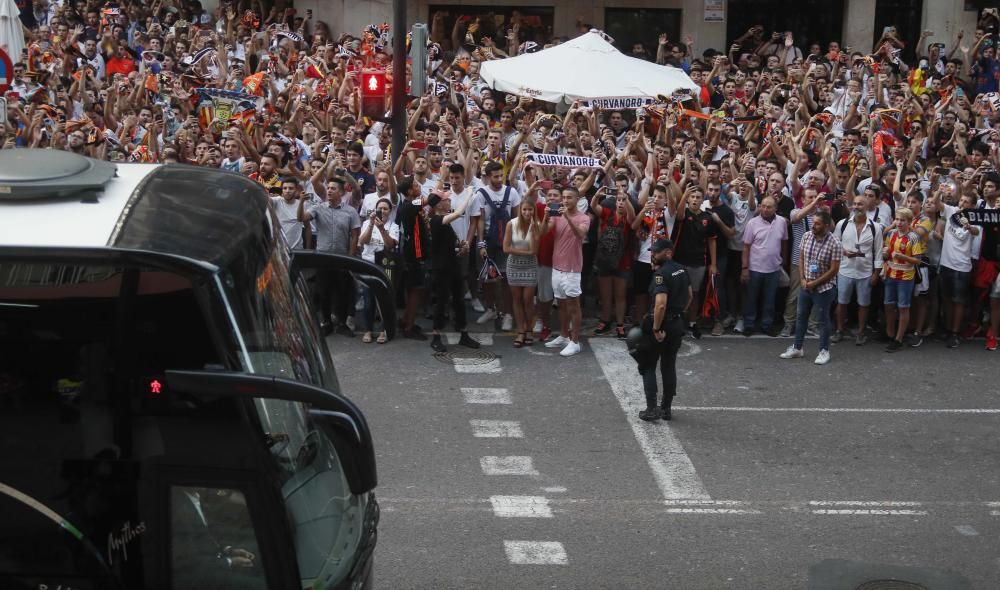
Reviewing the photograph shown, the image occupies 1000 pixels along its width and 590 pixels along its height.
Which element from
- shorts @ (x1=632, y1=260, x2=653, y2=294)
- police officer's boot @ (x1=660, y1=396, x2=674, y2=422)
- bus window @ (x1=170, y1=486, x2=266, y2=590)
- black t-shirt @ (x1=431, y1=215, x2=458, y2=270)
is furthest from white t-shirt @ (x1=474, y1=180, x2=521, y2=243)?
bus window @ (x1=170, y1=486, x2=266, y2=590)

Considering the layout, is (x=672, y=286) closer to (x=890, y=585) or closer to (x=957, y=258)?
(x=890, y=585)

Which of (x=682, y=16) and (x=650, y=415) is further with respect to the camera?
(x=682, y=16)

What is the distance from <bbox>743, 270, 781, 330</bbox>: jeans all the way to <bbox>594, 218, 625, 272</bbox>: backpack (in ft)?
4.92

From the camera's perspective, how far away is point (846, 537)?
8.31m

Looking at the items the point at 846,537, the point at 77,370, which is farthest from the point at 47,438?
the point at 846,537

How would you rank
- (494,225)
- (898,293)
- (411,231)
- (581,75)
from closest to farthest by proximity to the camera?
(411,231) → (898,293) → (494,225) → (581,75)

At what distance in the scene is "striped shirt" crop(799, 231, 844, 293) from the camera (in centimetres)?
1271

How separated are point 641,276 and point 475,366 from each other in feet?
8.12

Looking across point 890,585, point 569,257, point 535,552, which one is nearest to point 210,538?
point 535,552

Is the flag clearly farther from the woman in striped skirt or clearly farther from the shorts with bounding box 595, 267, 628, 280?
the shorts with bounding box 595, 267, 628, 280

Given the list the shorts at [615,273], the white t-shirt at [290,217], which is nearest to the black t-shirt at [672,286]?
the shorts at [615,273]

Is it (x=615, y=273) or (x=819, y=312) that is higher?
(x=615, y=273)

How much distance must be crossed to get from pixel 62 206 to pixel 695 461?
6123 mm

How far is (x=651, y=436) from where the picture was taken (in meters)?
10.3
